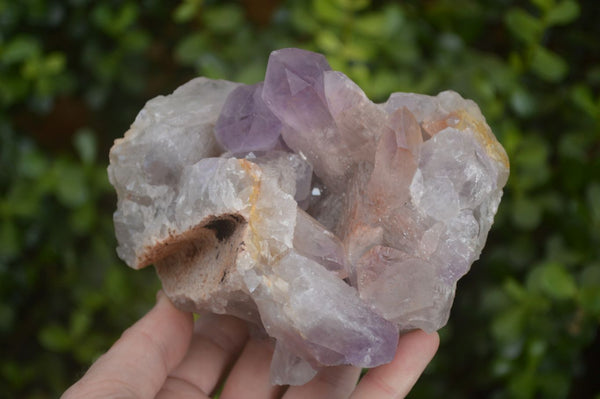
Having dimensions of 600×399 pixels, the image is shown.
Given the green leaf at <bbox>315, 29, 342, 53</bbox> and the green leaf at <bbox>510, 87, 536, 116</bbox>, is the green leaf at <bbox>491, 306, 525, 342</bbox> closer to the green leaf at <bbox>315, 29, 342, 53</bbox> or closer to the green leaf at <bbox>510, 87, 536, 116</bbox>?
the green leaf at <bbox>510, 87, 536, 116</bbox>

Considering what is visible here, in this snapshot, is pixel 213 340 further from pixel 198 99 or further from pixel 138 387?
pixel 198 99

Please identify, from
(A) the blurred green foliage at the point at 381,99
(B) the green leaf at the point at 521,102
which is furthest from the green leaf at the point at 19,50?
(B) the green leaf at the point at 521,102

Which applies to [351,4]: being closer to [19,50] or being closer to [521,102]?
[521,102]

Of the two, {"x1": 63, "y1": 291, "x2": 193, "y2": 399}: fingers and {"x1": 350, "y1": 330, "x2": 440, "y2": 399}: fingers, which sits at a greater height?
{"x1": 350, "y1": 330, "x2": 440, "y2": 399}: fingers

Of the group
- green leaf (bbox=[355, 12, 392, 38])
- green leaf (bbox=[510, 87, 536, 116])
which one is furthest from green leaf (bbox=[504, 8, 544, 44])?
green leaf (bbox=[355, 12, 392, 38])

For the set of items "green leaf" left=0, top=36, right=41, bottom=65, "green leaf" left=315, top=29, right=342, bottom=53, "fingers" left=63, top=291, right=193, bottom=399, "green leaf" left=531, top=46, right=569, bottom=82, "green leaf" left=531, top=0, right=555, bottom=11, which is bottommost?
"fingers" left=63, top=291, right=193, bottom=399

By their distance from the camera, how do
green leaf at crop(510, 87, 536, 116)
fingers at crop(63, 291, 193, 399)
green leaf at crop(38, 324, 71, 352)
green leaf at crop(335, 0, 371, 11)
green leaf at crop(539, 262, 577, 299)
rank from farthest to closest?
green leaf at crop(38, 324, 71, 352)
green leaf at crop(510, 87, 536, 116)
green leaf at crop(335, 0, 371, 11)
green leaf at crop(539, 262, 577, 299)
fingers at crop(63, 291, 193, 399)
